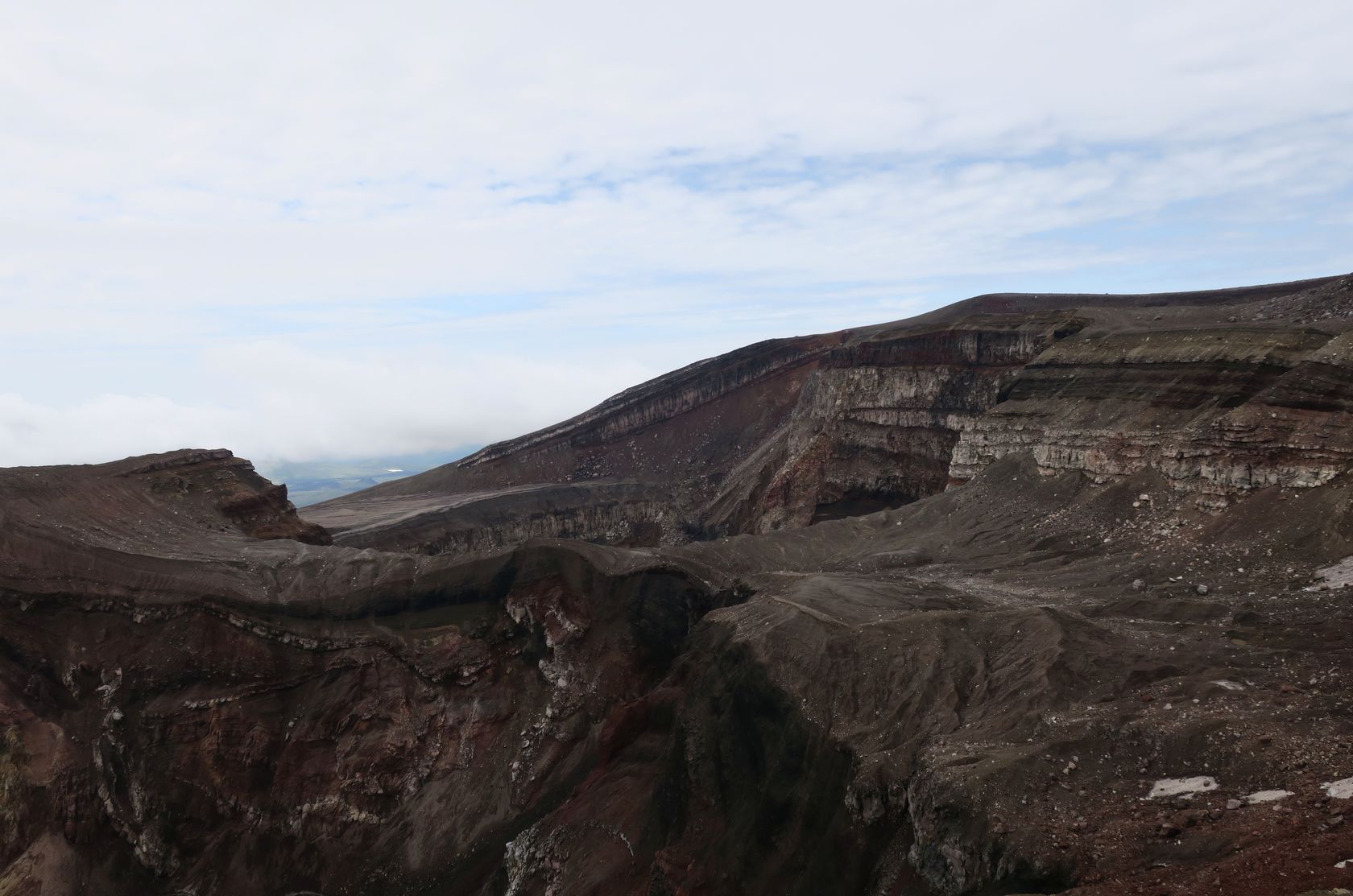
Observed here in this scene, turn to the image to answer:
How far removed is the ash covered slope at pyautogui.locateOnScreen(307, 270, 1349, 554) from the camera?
29.1 meters

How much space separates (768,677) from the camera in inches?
750

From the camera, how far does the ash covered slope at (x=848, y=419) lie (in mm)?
29109

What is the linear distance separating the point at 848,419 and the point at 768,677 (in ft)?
107

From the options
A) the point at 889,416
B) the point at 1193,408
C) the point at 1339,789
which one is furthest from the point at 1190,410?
the point at 889,416

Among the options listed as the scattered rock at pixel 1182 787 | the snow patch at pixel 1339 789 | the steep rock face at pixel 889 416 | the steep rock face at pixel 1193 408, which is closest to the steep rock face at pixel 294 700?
the scattered rock at pixel 1182 787

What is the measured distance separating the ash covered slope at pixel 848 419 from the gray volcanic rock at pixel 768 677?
1.31 ft

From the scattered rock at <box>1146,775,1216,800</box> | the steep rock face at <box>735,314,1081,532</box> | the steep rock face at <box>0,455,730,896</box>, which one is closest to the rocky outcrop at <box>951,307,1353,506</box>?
the steep rock face at <box>735,314,1081,532</box>

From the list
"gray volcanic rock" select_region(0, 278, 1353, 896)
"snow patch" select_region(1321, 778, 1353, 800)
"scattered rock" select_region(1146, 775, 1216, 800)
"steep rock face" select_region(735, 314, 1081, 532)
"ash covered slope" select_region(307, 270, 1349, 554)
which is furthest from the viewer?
"steep rock face" select_region(735, 314, 1081, 532)

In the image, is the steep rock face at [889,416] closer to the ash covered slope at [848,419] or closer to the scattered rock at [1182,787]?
the ash covered slope at [848,419]

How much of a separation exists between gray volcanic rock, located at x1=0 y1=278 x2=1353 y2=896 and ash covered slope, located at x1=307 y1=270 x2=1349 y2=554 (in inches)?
15.7

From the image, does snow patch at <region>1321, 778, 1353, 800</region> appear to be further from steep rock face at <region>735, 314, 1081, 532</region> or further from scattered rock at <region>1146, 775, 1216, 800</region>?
steep rock face at <region>735, 314, 1081, 532</region>

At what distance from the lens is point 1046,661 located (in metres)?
16.6

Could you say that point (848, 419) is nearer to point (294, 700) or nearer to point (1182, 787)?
point (294, 700)

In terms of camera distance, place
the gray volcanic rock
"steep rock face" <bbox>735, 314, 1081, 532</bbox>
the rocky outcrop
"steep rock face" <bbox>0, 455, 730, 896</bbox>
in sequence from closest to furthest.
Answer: the gray volcanic rock → "steep rock face" <bbox>0, 455, 730, 896</bbox> → the rocky outcrop → "steep rock face" <bbox>735, 314, 1081, 532</bbox>
